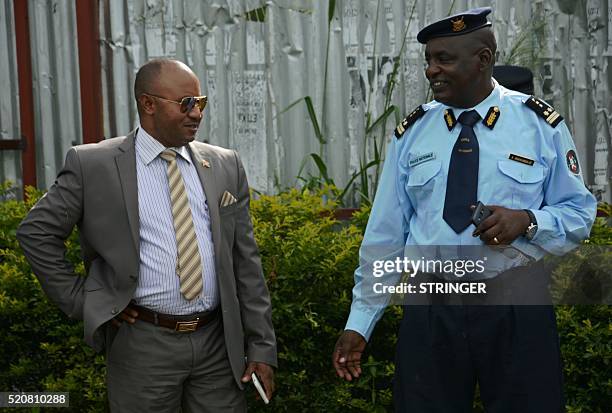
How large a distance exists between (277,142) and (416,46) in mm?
1065

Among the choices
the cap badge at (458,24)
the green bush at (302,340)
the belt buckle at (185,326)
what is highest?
the cap badge at (458,24)

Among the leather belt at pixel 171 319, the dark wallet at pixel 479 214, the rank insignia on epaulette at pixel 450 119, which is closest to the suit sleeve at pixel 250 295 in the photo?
the leather belt at pixel 171 319

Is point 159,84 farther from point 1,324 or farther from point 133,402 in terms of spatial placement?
point 1,324

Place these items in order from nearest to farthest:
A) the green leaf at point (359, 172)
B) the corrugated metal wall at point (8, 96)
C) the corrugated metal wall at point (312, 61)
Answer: the green leaf at point (359, 172), the corrugated metal wall at point (312, 61), the corrugated metal wall at point (8, 96)

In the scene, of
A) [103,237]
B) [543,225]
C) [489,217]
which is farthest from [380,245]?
[103,237]

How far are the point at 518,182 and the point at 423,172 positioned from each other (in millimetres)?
332

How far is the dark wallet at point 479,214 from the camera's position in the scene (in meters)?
3.14

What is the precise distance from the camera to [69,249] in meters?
4.68

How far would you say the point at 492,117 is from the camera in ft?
11.0

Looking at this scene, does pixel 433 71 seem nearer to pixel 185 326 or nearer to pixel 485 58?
pixel 485 58

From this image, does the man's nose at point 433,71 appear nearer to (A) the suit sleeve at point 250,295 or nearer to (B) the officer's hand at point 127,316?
(A) the suit sleeve at point 250,295

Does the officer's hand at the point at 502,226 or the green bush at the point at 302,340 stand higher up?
the officer's hand at the point at 502,226

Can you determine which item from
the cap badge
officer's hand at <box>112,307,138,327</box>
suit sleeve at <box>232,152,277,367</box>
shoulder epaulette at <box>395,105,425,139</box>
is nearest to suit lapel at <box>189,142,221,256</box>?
suit sleeve at <box>232,152,277,367</box>

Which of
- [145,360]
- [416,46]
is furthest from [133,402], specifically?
[416,46]
